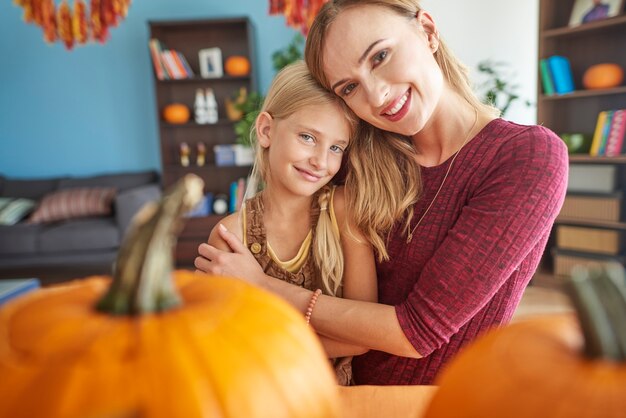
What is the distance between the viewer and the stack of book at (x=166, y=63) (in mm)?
4594

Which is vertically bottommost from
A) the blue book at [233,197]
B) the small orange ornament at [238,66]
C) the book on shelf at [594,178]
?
the blue book at [233,197]

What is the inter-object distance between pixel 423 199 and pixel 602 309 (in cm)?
80

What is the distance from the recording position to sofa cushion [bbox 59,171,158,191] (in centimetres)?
493

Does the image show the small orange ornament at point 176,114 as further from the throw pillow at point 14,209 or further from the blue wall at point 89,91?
the throw pillow at point 14,209

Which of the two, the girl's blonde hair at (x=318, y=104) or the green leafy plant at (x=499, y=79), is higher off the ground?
the green leafy plant at (x=499, y=79)

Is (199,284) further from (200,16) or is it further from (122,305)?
(200,16)

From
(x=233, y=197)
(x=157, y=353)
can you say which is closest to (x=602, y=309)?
(x=157, y=353)

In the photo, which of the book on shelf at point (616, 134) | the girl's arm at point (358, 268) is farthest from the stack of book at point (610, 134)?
the girl's arm at point (358, 268)

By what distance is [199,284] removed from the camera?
14.3 inches

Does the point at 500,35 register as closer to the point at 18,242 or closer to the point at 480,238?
the point at 480,238


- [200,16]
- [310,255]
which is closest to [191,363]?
[310,255]

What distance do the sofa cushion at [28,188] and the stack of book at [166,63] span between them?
171 cm

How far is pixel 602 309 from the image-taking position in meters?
0.27

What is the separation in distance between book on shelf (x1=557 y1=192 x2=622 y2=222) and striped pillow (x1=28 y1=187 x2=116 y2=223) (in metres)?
4.04
